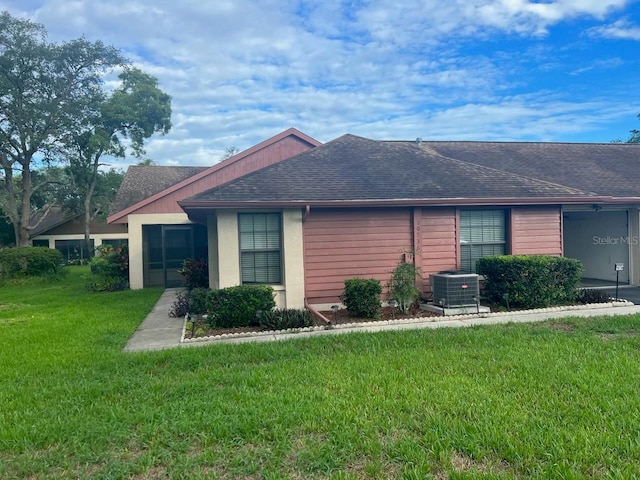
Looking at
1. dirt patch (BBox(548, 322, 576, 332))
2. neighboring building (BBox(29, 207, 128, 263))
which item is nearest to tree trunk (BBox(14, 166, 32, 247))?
neighboring building (BBox(29, 207, 128, 263))

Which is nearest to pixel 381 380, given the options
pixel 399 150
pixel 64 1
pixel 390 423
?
pixel 390 423

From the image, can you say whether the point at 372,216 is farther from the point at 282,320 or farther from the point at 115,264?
the point at 115,264

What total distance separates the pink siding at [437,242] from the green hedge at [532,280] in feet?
A: 2.71

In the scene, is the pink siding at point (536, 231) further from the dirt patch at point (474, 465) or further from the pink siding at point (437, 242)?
the dirt patch at point (474, 465)

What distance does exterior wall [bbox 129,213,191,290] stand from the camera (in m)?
15.2

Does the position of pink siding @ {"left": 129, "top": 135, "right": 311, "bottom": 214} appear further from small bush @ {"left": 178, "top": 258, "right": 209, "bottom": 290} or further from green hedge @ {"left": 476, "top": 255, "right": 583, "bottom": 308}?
green hedge @ {"left": 476, "top": 255, "right": 583, "bottom": 308}

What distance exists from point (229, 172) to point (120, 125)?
17.3 metres

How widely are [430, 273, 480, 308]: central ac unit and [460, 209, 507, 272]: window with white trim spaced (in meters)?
1.27

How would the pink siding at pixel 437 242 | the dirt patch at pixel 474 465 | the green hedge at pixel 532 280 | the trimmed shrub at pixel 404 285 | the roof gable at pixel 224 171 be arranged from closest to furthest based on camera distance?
the dirt patch at pixel 474 465 → the trimmed shrub at pixel 404 285 → the green hedge at pixel 532 280 → the pink siding at pixel 437 242 → the roof gable at pixel 224 171

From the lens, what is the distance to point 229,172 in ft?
51.3

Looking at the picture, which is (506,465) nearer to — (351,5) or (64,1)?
(351,5)

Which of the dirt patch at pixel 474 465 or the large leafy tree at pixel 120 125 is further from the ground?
the large leafy tree at pixel 120 125

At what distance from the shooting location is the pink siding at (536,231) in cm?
1003

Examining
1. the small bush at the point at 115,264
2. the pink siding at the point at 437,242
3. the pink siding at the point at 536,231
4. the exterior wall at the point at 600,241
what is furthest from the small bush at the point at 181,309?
the exterior wall at the point at 600,241
